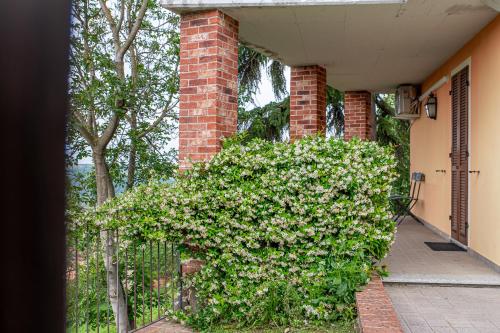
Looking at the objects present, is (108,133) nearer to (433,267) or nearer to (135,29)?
(135,29)

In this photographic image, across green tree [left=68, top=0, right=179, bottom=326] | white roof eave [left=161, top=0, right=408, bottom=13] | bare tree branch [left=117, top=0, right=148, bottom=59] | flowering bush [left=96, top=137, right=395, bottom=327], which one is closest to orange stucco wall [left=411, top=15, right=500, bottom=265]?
flowering bush [left=96, top=137, right=395, bottom=327]

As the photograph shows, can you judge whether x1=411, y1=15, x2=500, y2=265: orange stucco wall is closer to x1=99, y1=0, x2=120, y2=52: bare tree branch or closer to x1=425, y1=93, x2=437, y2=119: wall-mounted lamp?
x1=425, y1=93, x2=437, y2=119: wall-mounted lamp

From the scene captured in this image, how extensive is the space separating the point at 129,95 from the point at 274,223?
512cm

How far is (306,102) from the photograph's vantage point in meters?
6.88

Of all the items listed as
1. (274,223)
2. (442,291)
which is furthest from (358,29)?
(442,291)

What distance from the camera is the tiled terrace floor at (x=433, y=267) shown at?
4.31m

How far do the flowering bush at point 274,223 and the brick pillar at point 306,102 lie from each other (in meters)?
2.63

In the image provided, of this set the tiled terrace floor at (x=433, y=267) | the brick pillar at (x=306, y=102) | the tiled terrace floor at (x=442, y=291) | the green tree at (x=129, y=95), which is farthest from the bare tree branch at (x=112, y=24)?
the tiled terrace floor at (x=442, y=291)

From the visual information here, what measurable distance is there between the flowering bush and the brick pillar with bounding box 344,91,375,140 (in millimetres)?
5471

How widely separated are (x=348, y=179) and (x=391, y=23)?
6.28 ft

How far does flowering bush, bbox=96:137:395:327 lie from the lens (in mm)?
4035

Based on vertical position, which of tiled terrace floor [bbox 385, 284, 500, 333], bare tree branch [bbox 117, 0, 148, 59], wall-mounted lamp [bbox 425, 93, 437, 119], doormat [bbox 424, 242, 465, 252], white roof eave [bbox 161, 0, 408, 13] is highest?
bare tree branch [bbox 117, 0, 148, 59]

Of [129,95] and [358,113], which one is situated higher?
[129,95]

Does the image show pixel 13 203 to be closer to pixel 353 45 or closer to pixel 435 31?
pixel 435 31
